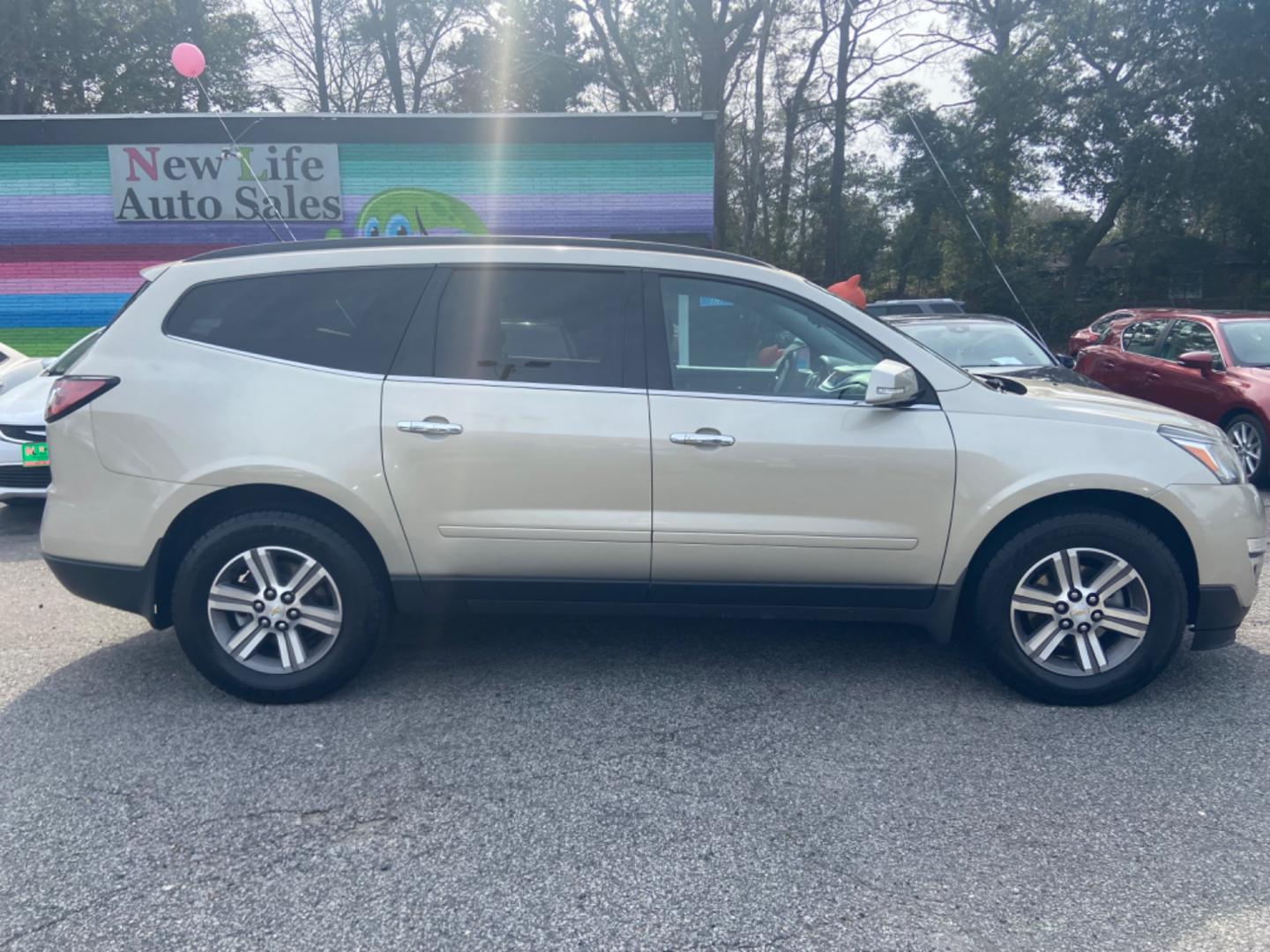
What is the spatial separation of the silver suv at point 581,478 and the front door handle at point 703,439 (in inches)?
0.4

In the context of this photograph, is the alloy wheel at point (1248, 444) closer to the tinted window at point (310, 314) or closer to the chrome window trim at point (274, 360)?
the tinted window at point (310, 314)

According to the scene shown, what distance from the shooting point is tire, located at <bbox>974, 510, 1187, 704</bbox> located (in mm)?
3824

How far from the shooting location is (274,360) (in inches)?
155

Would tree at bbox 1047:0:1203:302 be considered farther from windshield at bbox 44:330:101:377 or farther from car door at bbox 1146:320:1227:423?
windshield at bbox 44:330:101:377

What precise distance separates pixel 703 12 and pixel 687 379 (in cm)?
2497

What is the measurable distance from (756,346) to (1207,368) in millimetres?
6833

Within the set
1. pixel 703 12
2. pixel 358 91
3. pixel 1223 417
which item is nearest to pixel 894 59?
pixel 703 12

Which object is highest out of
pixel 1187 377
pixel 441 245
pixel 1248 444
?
pixel 441 245

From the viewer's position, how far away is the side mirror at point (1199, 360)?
8844 millimetres

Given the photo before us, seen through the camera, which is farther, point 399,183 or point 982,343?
point 399,183

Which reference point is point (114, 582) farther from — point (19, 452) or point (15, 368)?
point (15, 368)

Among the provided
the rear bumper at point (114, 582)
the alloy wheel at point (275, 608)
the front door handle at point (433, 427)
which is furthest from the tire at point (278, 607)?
the front door handle at point (433, 427)

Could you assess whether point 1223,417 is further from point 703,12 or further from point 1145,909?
point 703,12

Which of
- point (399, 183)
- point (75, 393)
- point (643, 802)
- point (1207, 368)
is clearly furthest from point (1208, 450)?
point (399, 183)
